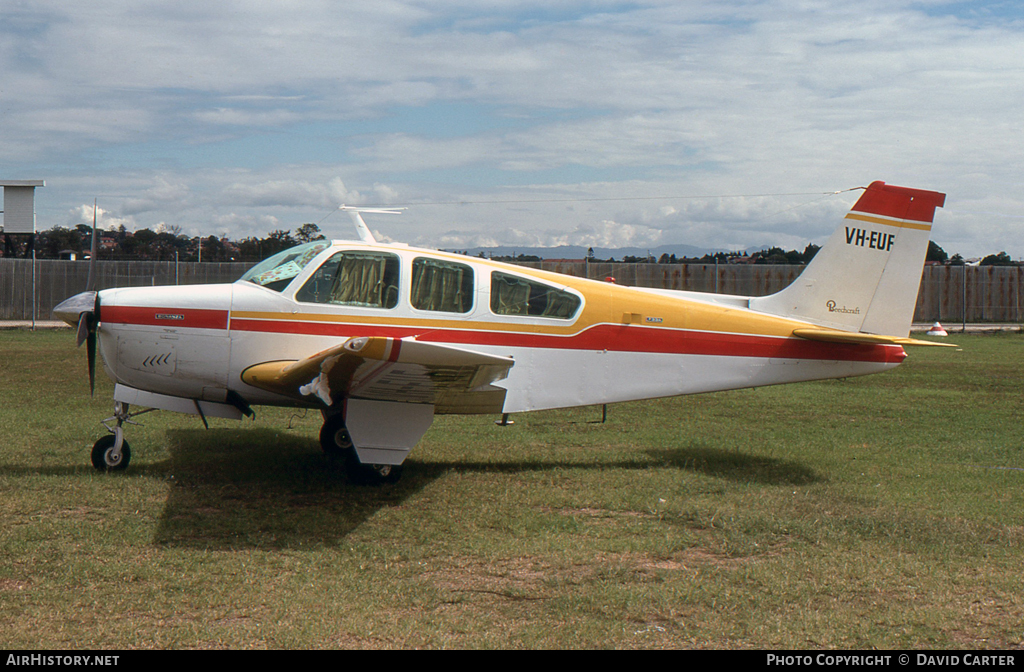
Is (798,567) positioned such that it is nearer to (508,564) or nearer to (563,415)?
(508,564)

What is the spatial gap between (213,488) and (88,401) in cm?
595

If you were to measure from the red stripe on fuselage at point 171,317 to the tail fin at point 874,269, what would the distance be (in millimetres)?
5677

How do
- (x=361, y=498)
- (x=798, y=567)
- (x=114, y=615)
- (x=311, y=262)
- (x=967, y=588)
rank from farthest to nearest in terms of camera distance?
1. (x=311, y=262)
2. (x=361, y=498)
3. (x=798, y=567)
4. (x=967, y=588)
5. (x=114, y=615)

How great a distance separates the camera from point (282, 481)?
7473 millimetres

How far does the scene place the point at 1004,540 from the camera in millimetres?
5918

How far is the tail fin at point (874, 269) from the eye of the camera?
28.1 feet

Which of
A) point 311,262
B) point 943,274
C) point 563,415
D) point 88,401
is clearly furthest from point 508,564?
point 943,274

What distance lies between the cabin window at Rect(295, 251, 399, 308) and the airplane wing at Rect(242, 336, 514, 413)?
739 mm

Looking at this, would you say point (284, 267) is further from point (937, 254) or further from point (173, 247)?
point (937, 254)

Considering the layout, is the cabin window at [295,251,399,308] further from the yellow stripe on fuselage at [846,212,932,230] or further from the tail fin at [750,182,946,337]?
the yellow stripe on fuselage at [846,212,932,230]

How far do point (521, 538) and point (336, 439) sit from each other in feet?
8.26

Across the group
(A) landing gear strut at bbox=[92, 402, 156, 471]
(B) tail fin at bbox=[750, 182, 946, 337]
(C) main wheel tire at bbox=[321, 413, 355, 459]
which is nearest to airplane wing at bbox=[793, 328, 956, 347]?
(B) tail fin at bbox=[750, 182, 946, 337]

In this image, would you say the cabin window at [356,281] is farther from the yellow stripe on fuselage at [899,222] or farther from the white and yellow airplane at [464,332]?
the yellow stripe on fuselage at [899,222]

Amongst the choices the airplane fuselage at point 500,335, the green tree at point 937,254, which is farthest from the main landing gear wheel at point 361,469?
the green tree at point 937,254
